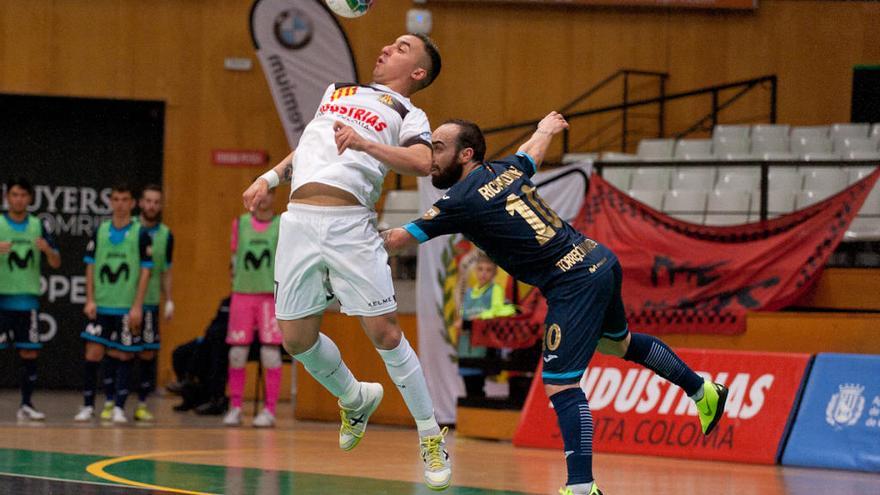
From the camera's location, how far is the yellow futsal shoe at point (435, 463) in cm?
595

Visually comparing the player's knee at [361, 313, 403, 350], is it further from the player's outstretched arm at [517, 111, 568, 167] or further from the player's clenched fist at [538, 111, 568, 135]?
the player's clenched fist at [538, 111, 568, 135]

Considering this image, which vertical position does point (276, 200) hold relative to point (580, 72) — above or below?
below

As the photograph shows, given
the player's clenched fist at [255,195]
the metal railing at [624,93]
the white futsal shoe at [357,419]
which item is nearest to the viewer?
the player's clenched fist at [255,195]

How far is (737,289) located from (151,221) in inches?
209

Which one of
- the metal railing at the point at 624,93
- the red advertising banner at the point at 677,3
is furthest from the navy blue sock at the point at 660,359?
the red advertising banner at the point at 677,3

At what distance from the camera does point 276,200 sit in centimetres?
1658

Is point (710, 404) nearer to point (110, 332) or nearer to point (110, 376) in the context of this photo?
point (110, 332)

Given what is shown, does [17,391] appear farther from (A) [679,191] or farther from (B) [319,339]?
(B) [319,339]

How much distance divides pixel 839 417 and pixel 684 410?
112 centimetres

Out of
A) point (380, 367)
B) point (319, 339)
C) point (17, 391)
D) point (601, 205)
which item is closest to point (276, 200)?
point (17, 391)

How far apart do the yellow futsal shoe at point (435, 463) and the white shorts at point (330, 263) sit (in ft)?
2.21

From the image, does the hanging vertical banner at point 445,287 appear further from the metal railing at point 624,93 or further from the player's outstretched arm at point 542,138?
the player's outstretched arm at point 542,138

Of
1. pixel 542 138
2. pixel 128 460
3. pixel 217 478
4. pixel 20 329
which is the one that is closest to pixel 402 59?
pixel 542 138

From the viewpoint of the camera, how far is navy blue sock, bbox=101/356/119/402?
38.8ft
